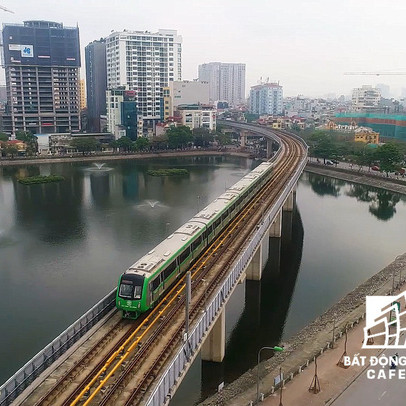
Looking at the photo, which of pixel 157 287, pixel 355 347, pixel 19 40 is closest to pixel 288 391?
pixel 355 347

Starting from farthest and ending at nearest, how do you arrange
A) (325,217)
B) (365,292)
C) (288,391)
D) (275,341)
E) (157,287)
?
(325,217) → (365,292) → (275,341) → (157,287) → (288,391)

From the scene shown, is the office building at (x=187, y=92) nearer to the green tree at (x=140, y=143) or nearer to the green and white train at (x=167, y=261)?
the green tree at (x=140, y=143)

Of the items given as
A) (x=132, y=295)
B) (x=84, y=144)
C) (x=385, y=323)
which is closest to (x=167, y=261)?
(x=132, y=295)

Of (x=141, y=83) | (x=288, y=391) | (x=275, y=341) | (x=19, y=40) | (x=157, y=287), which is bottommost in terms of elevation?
(x=275, y=341)

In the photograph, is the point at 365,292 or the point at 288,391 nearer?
the point at 288,391

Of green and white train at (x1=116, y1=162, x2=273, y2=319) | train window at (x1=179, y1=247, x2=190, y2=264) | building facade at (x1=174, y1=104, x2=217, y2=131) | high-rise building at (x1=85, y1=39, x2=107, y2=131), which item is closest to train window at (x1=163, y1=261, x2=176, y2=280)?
green and white train at (x1=116, y1=162, x2=273, y2=319)

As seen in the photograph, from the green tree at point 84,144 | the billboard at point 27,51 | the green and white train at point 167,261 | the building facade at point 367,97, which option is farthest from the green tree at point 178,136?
the building facade at point 367,97

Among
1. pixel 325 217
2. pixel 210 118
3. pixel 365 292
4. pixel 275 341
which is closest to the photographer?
pixel 275 341

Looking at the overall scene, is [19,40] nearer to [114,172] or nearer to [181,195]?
[114,172]

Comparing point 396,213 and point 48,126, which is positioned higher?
point 48,126
